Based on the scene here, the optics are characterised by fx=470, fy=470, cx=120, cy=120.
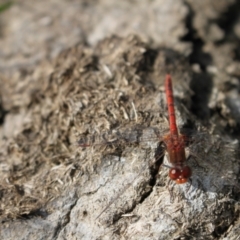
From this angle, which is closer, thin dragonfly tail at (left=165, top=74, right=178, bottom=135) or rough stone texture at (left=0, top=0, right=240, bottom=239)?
rough stone texture at (left=0, top=0, right=240, bottom=239)

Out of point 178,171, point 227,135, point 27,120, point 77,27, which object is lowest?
point 227,135

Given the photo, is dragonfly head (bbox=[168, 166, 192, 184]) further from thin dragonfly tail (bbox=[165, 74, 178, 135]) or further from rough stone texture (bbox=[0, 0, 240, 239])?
thin dragonfly tail (bbox=[165, 74, 178, 135])

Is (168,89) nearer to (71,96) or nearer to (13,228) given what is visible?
(71,96)

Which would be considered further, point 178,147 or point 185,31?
point 185,31

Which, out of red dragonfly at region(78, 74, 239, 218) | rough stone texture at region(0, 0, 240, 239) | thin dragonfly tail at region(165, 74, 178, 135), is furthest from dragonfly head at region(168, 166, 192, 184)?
thin dragonfly tail at region(165, 74, 178, 135)

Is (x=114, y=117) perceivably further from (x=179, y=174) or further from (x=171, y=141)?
(x=179, y=174)

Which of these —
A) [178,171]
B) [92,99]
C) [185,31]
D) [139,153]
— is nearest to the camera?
[178,171]

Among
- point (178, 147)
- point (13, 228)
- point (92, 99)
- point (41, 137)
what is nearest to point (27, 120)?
point (41, 137)
